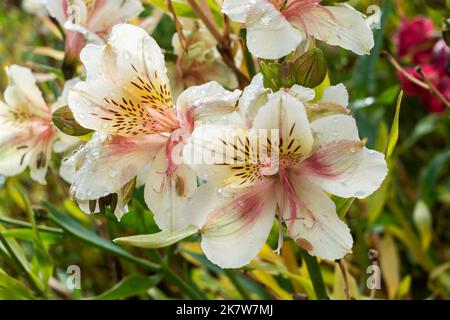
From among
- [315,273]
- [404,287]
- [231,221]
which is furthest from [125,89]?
[404,287]

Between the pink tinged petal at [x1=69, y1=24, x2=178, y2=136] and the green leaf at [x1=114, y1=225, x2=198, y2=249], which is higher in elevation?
the pink tinged petal at [x1=69, y1=24, x2=178, y2=136]

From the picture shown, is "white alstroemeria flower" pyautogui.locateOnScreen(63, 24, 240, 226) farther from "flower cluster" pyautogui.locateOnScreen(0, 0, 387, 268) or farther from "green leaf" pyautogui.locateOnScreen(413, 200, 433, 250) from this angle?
"green leaf" pyautogui.locateOnScreen(413, 200, 433, 250)

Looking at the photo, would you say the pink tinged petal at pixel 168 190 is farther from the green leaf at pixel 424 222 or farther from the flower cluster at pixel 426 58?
the green leaf at pixel 424 222

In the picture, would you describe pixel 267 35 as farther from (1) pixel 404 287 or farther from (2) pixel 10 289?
(1) pixel 404 287

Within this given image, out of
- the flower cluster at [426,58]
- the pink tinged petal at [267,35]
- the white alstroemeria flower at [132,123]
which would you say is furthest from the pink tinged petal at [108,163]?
the flower cluster at [426,58]

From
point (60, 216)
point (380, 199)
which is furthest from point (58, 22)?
point (380, 199)

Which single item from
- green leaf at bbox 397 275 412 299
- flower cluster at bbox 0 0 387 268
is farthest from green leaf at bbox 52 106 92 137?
green leaf at bbox 397 275 412 299
